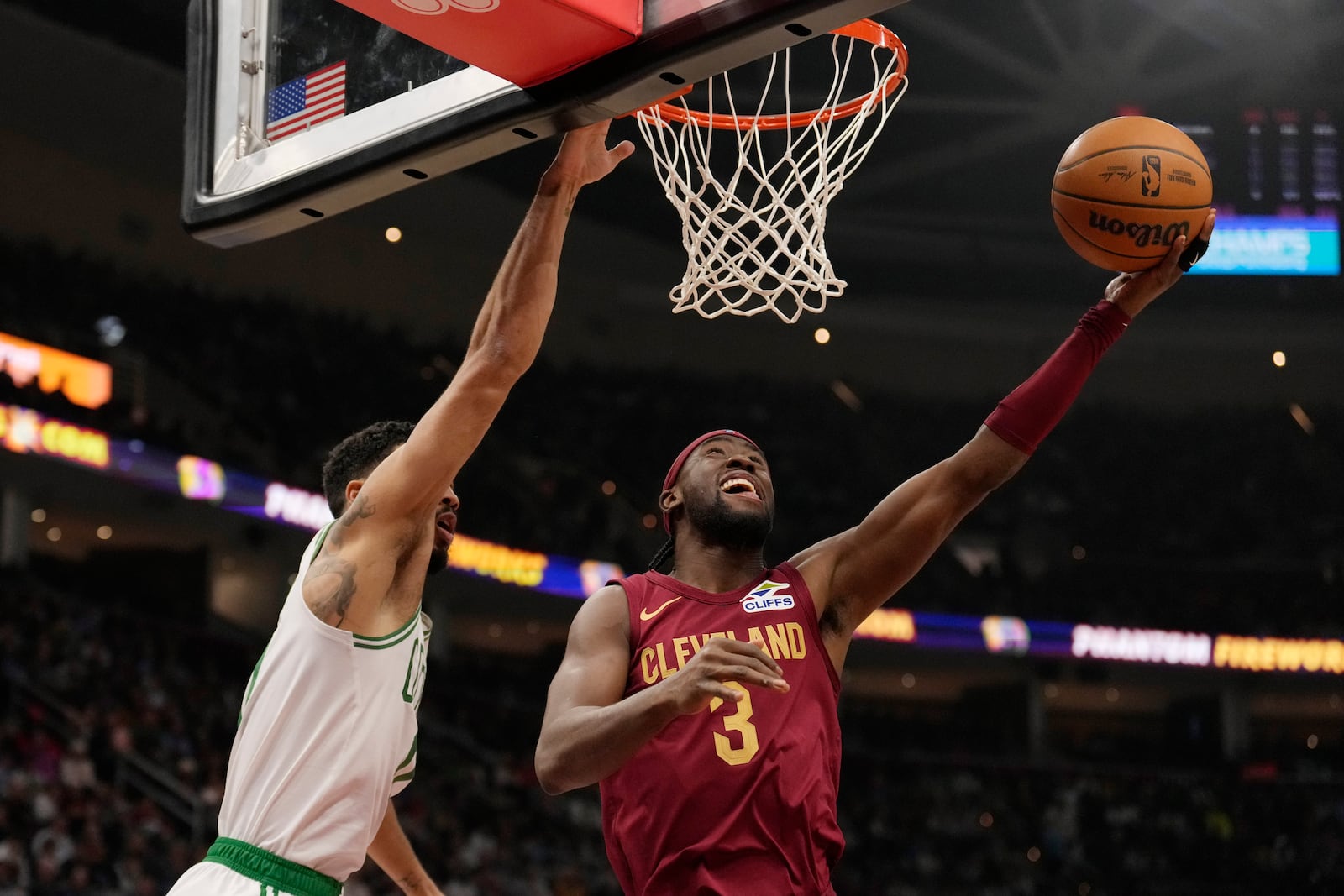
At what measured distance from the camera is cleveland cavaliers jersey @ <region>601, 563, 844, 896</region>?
3197mm

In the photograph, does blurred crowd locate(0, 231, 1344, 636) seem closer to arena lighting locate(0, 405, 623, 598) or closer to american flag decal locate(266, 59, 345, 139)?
arena lighting locate(0, 405, 623, 598)

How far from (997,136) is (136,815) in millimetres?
11311

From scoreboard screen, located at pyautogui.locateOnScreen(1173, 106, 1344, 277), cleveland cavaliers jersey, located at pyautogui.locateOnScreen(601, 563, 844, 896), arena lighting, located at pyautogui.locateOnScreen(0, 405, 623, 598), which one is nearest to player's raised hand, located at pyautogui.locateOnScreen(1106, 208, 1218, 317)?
cleveland cavaliers jersey, located at pyautogui.locateOnScreen(601, 563, 844, 896)

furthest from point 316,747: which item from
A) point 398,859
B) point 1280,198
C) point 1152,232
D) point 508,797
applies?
point 1280,198

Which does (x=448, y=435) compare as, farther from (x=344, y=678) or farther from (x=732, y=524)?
(x=732, y=524)

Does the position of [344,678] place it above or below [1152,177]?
below

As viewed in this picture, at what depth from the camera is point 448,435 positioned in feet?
9.22

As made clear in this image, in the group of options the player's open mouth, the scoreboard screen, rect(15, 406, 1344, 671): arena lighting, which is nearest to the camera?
the player's open mouth

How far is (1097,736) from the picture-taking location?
24.4 m

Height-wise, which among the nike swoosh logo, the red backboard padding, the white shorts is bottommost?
the white shorts

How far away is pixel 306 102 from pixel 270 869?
1.77 m

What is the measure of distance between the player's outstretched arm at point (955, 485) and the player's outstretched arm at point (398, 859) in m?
1.15

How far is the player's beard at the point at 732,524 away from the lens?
12.0 feet

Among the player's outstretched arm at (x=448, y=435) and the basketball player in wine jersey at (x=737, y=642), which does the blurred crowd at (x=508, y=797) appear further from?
the player's outstretched arm at (x=448, y=435)
